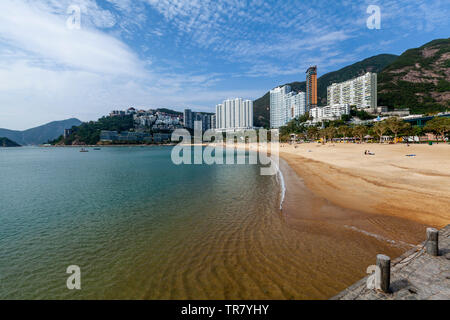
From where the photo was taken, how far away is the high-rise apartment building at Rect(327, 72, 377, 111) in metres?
129

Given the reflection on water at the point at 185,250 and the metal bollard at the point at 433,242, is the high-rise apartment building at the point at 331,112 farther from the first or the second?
the metal bollard at the point at 433,242

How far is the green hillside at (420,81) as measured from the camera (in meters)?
118

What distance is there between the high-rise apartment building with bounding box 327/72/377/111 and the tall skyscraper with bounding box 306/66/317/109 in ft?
61.8

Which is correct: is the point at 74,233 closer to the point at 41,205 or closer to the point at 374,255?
the point at 41,205

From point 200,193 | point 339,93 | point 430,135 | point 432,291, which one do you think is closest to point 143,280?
point 432,291

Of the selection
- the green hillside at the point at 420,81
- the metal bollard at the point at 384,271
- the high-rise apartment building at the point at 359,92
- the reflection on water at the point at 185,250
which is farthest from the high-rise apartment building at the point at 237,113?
the metal bollard at the point at 384,271

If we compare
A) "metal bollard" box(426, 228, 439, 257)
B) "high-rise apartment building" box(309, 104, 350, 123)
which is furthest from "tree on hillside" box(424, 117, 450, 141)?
"high-rise apartment building" box(309, 104, 350, 123)

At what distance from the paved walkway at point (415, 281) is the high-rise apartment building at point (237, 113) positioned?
183680 mm

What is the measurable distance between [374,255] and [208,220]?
7.26m

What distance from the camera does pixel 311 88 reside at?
188m

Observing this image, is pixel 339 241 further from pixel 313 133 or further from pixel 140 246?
pixel 313 133

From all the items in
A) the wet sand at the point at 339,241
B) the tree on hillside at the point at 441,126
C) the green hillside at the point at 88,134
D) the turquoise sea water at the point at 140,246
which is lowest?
the turquoise sea water at the point at 140,246

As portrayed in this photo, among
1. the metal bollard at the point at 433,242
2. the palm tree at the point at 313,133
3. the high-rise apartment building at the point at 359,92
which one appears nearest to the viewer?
the metal bollard at the point at 433,242

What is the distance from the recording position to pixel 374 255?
6.64m
